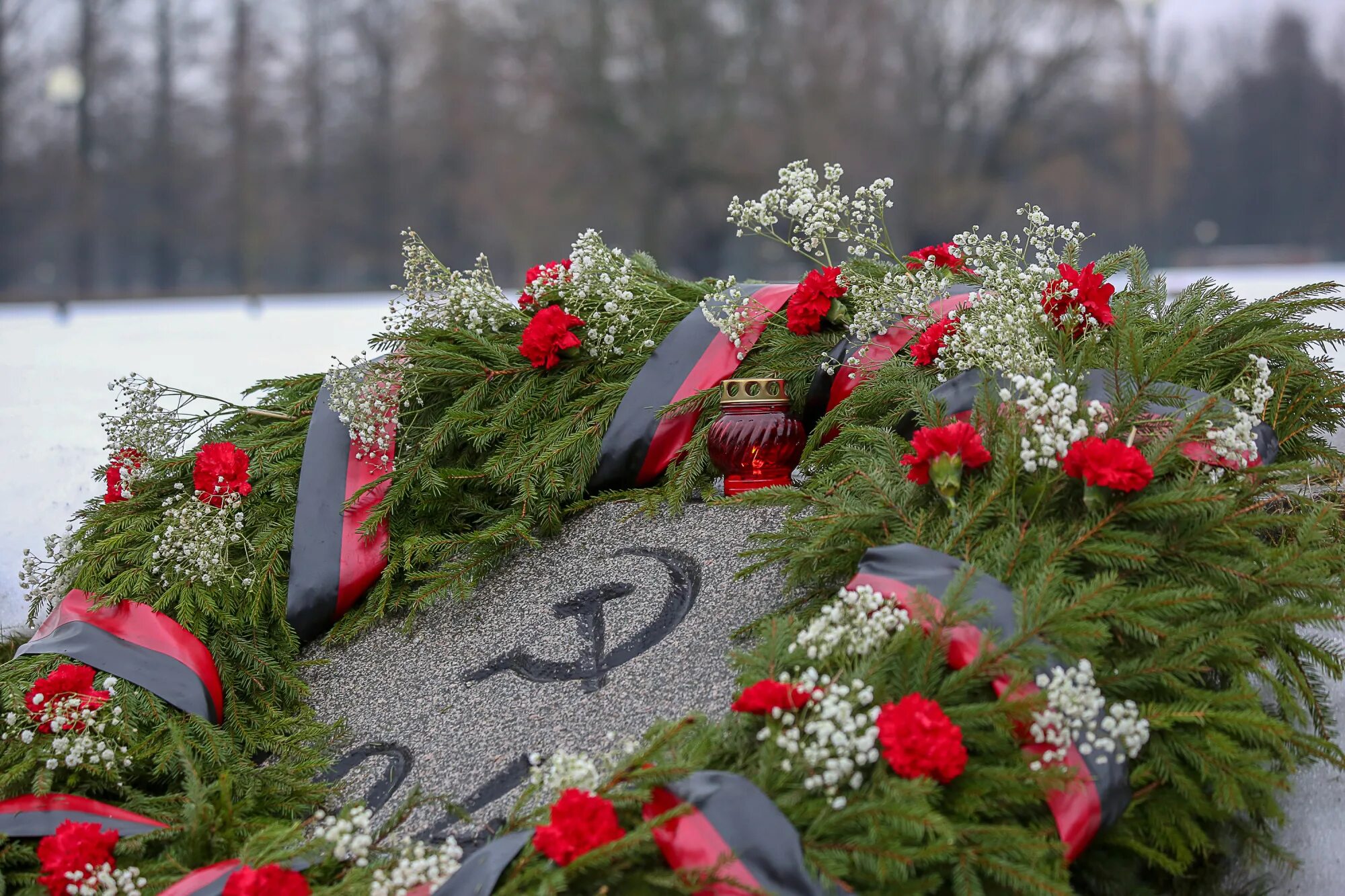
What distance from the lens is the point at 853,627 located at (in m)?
1.97

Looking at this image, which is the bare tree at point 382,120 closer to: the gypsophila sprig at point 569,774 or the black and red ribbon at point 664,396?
the black and red ribbon at point 664,396

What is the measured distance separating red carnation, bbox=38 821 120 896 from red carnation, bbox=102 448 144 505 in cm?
126

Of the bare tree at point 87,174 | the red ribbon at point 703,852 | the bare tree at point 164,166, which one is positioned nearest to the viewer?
the red ribbon at point 703,852

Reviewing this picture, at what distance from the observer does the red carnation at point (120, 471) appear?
Result: 313 cm

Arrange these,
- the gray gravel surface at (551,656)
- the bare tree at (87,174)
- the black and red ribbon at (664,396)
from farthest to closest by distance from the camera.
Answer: the bare tree at (87,174), the black and red ribbon at (664,396), the gray gravel surface at (551,656)

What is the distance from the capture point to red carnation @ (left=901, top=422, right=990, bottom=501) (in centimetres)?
218

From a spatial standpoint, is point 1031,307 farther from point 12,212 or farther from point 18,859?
point 12,212

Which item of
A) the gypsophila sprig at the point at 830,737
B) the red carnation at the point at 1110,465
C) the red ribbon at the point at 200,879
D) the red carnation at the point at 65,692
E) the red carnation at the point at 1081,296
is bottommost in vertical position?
the red ribbon at the point at 200,879

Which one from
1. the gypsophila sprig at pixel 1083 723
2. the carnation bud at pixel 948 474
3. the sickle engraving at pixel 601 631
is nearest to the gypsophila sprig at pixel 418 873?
the sickle engraving at pixel 601 631

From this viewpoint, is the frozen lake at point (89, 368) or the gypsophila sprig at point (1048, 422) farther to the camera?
the frozen lake at point (89, 368)

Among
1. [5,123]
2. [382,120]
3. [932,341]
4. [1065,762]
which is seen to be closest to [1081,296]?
[932,341]

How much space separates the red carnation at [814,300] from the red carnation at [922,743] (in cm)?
159

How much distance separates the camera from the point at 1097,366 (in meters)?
2.48

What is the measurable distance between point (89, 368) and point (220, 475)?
310cm
